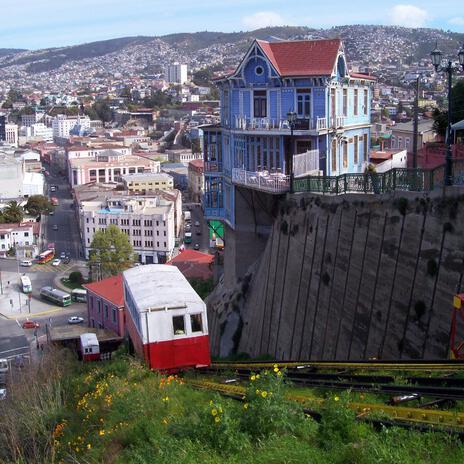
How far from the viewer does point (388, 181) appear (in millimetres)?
15516

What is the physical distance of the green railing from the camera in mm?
14031

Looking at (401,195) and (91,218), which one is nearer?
(401,195)

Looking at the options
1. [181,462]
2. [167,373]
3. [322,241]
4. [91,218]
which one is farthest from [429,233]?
[91,218]

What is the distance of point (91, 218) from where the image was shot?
74.0 meters

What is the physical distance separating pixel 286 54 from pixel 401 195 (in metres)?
8.43

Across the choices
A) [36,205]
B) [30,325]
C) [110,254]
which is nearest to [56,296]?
[110,254]

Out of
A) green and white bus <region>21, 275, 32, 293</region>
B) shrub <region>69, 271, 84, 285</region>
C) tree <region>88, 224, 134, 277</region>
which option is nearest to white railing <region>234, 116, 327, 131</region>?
tree <region>88, 224, 134, 277</region>

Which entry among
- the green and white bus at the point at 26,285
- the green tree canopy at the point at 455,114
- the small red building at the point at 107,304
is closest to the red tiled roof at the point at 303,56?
the green tree canopy at the point at 455,114

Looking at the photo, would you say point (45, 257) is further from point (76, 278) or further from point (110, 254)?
point (110, 254)

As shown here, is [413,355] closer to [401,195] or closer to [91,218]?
[401,195]

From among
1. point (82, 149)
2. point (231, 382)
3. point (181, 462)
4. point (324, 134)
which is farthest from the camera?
point (82, 149)

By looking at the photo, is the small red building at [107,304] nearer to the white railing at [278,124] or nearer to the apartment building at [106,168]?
the white railing at [278,124]

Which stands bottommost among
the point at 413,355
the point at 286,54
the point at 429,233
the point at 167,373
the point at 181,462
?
the point at 167,373

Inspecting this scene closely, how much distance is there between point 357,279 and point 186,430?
24.4 feet
